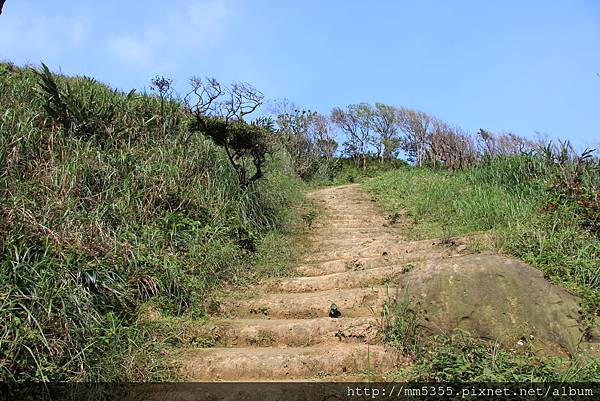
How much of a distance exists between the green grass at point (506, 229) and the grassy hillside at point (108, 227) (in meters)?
2.10

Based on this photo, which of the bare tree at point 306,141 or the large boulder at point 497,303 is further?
the bare tree at point 306,141

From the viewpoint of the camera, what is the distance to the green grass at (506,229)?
322 cm

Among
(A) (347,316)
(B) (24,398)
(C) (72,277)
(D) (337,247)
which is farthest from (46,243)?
(D) (337,247)

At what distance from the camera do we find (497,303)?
372cm

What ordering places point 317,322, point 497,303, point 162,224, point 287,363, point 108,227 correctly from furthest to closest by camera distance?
point 162,224 → point 108,227 → point 317,322 → point 497,303 → point 287,363

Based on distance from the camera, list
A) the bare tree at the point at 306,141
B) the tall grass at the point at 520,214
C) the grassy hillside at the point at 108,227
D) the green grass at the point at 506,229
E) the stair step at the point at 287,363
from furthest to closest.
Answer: the bare tree at the point at 306,141 → the tall grass at the point at 520,214 → the stair step at the point at 287,363 → the grassy hillside at the point at 108,227 → the green grass at the point at 506,229

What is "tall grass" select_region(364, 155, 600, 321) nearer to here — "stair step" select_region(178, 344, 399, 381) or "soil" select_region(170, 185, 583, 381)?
"soil" select_region(170, 185, 583, 381)

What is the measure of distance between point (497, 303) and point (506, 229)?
178cm

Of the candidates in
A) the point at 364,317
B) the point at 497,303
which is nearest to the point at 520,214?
the point at 497,303

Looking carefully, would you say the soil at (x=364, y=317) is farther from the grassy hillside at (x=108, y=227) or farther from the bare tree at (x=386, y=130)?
the bare tree at (x=386, y=130)

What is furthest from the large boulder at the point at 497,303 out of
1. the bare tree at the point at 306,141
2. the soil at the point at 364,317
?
the bare tree at the point at 306,141

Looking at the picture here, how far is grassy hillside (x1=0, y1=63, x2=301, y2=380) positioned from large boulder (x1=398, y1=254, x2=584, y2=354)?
2.08 metres

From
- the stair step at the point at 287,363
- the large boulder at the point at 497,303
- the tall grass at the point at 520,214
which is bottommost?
the stair step at the point at 287,363

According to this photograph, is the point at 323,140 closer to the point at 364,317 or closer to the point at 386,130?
the point at 386,130
